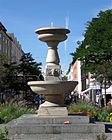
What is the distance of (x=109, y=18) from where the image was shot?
177 feet

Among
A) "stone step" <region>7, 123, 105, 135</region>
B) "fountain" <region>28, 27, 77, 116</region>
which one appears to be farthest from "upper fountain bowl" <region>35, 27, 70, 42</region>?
"stone step" <region>7, 123, 105, 135</region>

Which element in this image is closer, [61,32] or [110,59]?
[61,32]

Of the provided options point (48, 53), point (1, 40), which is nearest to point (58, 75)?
point (48, 53)

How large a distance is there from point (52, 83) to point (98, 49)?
115 ft

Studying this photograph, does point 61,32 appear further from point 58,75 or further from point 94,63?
point 94,63

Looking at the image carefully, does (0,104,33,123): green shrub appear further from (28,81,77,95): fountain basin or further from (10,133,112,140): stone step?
(10,133,112,140): stone step

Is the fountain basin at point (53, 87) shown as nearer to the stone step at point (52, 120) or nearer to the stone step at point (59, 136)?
the stone step at point (52, 120)

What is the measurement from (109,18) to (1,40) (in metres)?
51.7

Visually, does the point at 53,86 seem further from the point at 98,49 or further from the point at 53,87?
the point at 98,49

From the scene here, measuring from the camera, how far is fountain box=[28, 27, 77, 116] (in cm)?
1589

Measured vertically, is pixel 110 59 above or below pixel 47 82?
above

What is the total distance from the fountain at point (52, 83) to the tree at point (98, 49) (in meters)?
30.9

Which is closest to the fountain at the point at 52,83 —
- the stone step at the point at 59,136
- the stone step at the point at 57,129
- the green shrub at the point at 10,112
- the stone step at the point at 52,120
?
the stone step at the point at 52,120

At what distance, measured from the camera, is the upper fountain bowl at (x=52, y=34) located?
16.8m
